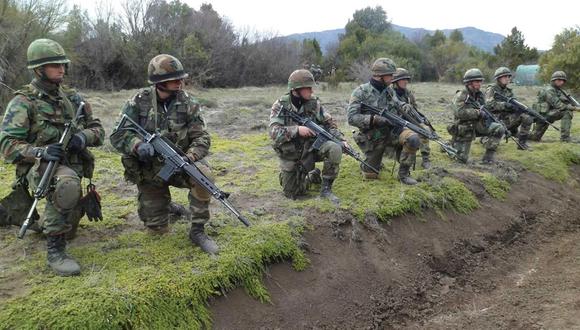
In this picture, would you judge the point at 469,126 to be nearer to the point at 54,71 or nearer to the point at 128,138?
Result: the point at 128,138

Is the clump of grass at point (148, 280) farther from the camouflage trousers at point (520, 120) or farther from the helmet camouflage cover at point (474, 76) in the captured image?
the camouflage trousers at point (520, 120)

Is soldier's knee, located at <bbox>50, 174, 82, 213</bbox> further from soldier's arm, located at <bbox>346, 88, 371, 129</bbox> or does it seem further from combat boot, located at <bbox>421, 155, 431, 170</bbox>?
combat boot, located at <bbox>421, 155, 431, 170</bbox>

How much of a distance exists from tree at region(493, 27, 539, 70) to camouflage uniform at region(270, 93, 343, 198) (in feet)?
111

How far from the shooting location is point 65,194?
4473 mm

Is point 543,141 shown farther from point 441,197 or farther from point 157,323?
point 157,323

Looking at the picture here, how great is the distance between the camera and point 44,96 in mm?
4859

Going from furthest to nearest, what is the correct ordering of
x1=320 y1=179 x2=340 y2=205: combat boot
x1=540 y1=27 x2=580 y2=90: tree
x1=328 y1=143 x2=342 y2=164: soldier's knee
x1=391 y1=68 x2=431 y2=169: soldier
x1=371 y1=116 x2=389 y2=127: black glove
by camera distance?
x1=540 y1=27 x2=580 y2=90: tree < x1=391 y1=68 x2=431 y2=169: soldier < x1=371 y1=116 x2=389 y2=127: black glove < x1=320 y1=179 x2=340 y2=205: combat boot < x1=328 y1=143 x2=342 y2=164: soldier's knee

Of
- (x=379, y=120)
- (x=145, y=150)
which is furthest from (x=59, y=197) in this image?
(x=379, y=120)

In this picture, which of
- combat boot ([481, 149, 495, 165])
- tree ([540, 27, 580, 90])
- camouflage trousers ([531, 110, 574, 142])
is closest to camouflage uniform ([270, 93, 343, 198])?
combat boot ([481, 149, 495, 165])

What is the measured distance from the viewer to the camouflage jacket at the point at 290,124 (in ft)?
22.1

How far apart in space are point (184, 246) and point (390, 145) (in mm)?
4256

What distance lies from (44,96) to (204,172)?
1.72 meters

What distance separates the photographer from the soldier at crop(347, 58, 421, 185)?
25.6 ft

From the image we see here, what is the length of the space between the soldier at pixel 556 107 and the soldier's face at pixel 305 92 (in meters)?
8.13
